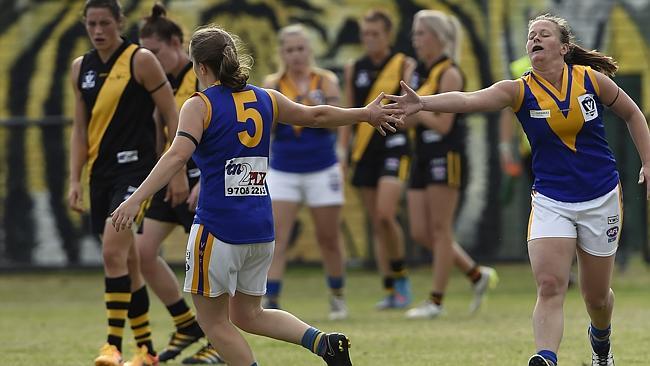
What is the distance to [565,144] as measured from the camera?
6387 millimetres

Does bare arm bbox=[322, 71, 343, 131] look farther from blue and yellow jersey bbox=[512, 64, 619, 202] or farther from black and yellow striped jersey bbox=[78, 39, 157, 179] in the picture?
blue and yellow jersey bbox=[512, 64, 619, 202]

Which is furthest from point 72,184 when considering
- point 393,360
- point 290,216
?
point 290,216

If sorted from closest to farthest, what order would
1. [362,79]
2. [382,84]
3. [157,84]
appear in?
1. [157,84]
2. [382,84]
3. [362,79]

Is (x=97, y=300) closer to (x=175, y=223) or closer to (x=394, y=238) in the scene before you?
(x=394, y=238)

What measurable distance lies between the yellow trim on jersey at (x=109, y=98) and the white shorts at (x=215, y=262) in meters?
1.68

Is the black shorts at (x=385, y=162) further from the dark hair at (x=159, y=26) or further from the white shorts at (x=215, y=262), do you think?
the white shorts at (x=215, y=262)

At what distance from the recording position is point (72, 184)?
308 inches

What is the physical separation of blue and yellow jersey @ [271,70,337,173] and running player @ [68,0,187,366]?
303 centimetres

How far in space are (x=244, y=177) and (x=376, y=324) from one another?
4.29 metres

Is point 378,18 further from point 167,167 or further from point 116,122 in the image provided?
point 167,167

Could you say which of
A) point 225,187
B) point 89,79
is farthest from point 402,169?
point 225,187

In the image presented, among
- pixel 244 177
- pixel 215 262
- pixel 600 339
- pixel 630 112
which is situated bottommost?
pixel 600 339

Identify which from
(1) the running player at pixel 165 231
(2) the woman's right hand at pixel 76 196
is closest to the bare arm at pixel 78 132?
(2) the woman's right hand at pixel 76 196

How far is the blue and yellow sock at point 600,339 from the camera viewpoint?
6820mm
